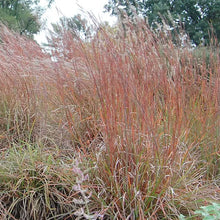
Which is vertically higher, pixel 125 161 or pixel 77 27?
pixel 77 27

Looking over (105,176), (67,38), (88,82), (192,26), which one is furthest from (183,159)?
(192,26)

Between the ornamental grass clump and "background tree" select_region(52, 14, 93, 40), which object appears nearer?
the ornamental grass clump

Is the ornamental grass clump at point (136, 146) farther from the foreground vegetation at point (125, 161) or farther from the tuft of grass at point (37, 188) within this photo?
the tuft of grass at point (37, 188)

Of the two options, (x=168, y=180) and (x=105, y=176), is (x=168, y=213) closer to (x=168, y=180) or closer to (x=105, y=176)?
(x=168, y=180)

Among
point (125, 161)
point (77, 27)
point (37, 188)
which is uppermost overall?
point (77, 27)

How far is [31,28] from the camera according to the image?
772 inches

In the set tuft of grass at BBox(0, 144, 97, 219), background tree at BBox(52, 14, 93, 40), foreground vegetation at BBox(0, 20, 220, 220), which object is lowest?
tuft of grass at BBox(0, 144, 97, 219)

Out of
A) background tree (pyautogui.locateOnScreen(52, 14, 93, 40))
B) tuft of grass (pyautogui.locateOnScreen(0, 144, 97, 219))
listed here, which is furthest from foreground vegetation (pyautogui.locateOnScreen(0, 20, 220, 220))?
background tree (pyautogui.locateOnScreen(52, 14, 93, 40))

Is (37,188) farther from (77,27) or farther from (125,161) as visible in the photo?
(77,27)

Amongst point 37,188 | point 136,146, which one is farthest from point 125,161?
point 37,188

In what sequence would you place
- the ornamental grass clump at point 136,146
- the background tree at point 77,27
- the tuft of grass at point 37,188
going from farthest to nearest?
the background tree at point 77,27 < the tuft of grass at point 37,188 < the ornamental grass clump at point 136,146

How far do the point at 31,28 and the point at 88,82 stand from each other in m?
18.6

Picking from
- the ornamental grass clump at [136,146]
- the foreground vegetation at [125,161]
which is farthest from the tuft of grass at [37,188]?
the ornamental grass clump at [136,146]

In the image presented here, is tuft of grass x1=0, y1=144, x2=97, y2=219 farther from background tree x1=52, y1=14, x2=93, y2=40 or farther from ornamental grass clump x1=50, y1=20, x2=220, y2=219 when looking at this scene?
background tree x1=52, y1=14, x2=93, y2=40
